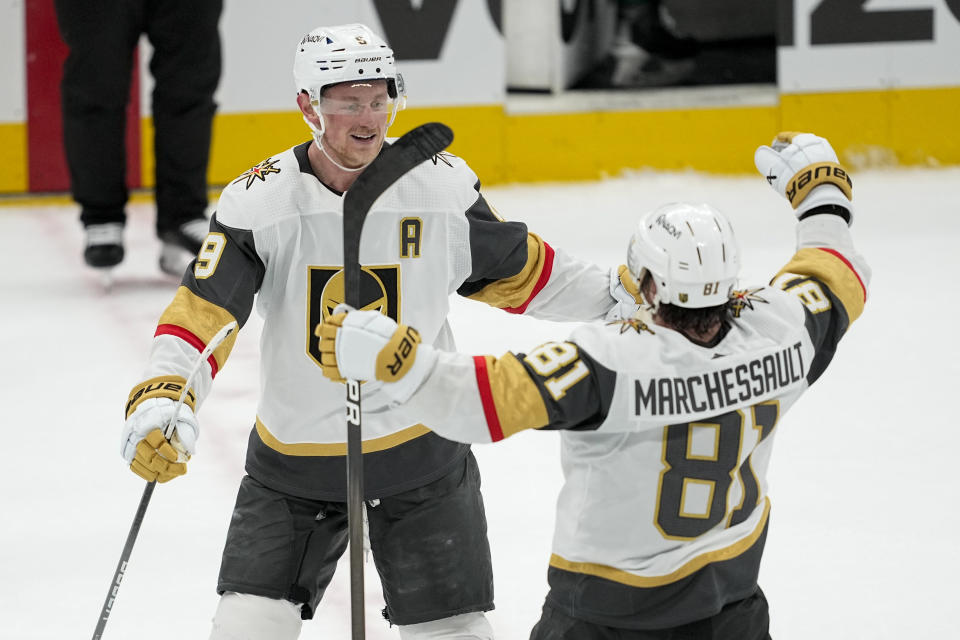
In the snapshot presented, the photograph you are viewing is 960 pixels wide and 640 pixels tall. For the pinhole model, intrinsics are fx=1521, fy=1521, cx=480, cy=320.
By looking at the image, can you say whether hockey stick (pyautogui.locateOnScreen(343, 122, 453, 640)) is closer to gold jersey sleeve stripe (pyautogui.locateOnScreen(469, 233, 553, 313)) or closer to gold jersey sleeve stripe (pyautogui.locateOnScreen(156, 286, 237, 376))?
gold jersey sleeve stripe (pyautogui.locateOnScreen(156, 286, 237, 376))

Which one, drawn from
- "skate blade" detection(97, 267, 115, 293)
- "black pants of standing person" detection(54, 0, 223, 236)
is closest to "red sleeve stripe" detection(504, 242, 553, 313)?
"black pants of standing person" detection(54, 0, 223, 236)

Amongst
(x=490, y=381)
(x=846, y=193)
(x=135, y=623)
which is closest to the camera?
(x=490, y=381)

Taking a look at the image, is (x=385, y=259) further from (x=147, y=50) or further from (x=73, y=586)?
(x=147, y=50)

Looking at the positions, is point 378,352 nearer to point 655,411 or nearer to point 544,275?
point 655,411

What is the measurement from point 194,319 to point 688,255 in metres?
0.76

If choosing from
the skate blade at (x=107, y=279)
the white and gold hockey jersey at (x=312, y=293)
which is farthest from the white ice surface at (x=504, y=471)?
the white and gold hockey jersey at (x=312, y=293)

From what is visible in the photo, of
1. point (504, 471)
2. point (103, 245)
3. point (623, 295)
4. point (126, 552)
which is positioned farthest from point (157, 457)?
point (103, 245)

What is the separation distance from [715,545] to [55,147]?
16.1 ft

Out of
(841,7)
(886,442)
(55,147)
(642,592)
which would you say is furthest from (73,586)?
(841,7)

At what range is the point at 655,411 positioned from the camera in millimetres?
1773

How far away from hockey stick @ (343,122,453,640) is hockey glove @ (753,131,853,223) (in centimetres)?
56

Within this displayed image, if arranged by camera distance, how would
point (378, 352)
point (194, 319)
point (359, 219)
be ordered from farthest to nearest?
point (194, 319) < point (359, 219) < point (378, 352)

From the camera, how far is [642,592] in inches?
72.6

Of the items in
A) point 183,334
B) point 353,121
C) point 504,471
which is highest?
point 353,121
